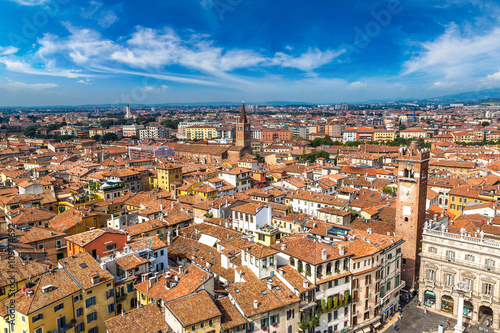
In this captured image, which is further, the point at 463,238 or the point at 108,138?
the point at 108,138

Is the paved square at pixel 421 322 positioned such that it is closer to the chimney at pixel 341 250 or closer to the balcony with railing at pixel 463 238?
the balcony with railing at pixel 463 238

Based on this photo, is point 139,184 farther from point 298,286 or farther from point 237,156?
point 298,286

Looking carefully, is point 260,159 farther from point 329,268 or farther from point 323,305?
point 323,305

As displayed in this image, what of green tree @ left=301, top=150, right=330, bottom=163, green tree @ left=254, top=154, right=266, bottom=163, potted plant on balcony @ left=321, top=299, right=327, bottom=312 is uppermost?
green tree @ left=301, top=150, right=330, bottom=163

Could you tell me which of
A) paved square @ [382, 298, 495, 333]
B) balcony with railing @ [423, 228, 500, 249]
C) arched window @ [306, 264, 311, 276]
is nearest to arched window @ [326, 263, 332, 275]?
arched window @ [306, 264, 311, 276]

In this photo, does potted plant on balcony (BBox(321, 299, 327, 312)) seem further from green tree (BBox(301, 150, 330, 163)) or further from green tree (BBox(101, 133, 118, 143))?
green tree (BBox(101, 133, 118, 143))

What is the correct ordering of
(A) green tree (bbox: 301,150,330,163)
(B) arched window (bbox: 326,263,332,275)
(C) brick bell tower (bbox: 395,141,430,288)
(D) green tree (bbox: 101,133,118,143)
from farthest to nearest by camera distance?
(D) green tree (bbox: 101,133,118,143) → (A) green tree (bbox: 301,150,330,163) → (C) brick bell tower (bbox: 395,141,430,288) → (B) arched window (bbox: 326,263,332,275)

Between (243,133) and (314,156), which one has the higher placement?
(243,133)

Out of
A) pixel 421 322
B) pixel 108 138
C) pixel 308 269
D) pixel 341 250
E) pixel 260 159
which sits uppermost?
pixel 108 138

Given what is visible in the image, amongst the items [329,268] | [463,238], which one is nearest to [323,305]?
[329,268]

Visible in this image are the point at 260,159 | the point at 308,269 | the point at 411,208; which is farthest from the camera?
the point at 260,159
